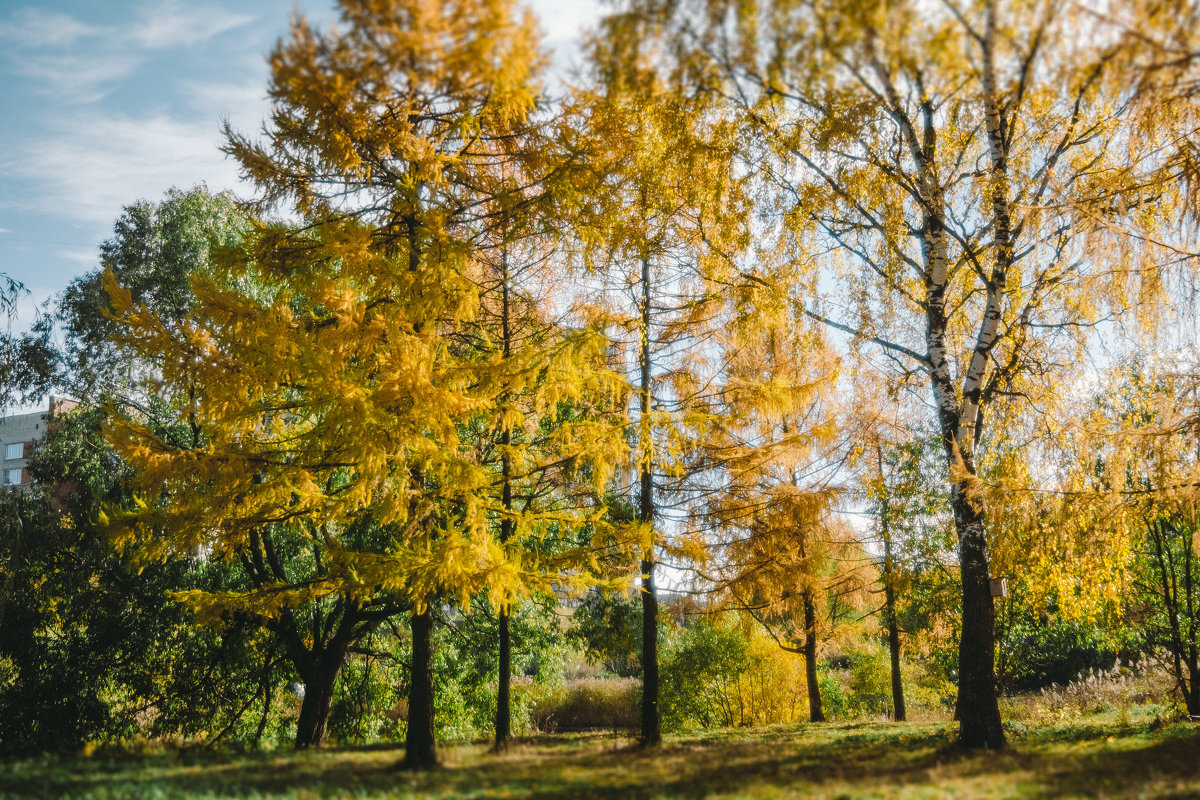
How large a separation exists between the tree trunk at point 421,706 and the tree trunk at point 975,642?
16.7 feet

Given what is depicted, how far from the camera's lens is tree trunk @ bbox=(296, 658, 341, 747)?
418 inches

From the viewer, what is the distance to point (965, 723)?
21.9 ft

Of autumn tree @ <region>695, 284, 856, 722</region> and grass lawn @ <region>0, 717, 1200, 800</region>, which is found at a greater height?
autumn tree @ <region>695, 284, 856, 722</region>

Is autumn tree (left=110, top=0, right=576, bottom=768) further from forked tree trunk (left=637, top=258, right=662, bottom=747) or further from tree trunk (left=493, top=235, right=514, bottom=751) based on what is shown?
forked tree trunk (left=637, top=258, right=662, bottom=747)

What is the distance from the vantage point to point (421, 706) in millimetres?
6781

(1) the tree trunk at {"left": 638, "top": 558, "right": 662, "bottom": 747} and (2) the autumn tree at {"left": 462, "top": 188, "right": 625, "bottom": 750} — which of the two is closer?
(2) the autumn tree at {"left": 462, "top": 188, "right": 625, "bottom": 750}

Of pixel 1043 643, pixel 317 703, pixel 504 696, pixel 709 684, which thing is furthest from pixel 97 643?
pixel 1043 643

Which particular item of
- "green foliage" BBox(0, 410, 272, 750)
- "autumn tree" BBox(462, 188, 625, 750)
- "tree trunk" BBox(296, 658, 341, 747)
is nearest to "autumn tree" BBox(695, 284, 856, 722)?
"autumn tree" BBox(462, 188, 625, 750)

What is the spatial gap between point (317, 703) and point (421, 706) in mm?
5163

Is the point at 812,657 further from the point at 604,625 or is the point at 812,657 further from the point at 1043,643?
the point at 1043,643

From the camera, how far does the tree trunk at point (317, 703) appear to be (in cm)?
1062

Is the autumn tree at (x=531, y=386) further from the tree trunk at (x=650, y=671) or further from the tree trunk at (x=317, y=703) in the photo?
the tree trunk at (x=317, y=703)

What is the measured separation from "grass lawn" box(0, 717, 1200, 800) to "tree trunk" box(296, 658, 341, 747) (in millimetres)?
4665

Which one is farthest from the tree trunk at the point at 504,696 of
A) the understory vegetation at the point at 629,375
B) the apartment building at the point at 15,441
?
the apartment building at the point at 15,441
